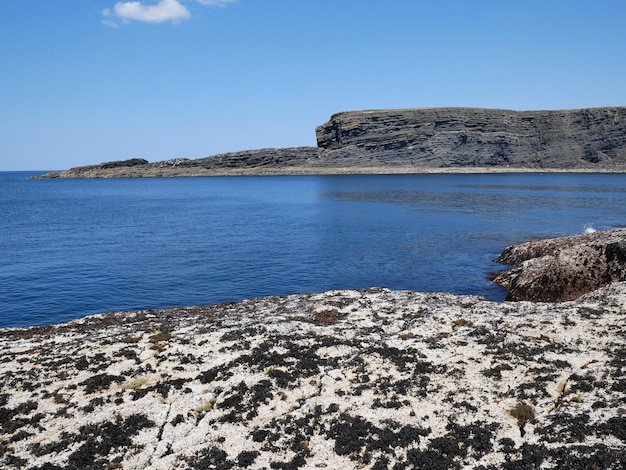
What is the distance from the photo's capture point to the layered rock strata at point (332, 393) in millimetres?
10086

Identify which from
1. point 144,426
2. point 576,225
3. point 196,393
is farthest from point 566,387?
point 576,225

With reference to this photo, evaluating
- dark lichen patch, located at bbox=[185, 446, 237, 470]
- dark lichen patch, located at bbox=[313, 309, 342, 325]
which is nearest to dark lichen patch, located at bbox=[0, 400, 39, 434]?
dark lichen patch, located at bbox=[185, 446, 237, 470]

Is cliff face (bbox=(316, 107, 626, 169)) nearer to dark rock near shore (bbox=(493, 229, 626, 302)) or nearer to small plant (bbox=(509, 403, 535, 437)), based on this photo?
dark rock near shore (bbox=(493, 229, 626, 302))

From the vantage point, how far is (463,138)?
193500 millimetres

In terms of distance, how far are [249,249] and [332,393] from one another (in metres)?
33.9

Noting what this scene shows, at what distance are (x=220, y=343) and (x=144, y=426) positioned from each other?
15.8 ft

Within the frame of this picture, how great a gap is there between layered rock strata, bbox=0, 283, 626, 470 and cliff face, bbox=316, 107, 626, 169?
182m

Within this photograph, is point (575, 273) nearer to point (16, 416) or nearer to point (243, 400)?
point (243, 400)

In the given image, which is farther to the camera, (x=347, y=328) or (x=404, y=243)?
(x=404, y=243)

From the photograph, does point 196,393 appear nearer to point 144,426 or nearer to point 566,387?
point 144,426

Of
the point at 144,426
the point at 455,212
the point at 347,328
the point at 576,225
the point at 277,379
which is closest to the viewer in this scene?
the point at 144,426

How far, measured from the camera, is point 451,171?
634 ft

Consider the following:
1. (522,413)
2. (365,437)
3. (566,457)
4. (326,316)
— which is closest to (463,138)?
(326,316)

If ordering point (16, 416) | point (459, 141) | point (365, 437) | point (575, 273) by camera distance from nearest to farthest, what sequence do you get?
1. point (365, 437)
2. point (16, 416)
3. point (575, 273)
4. point (459, 141)
